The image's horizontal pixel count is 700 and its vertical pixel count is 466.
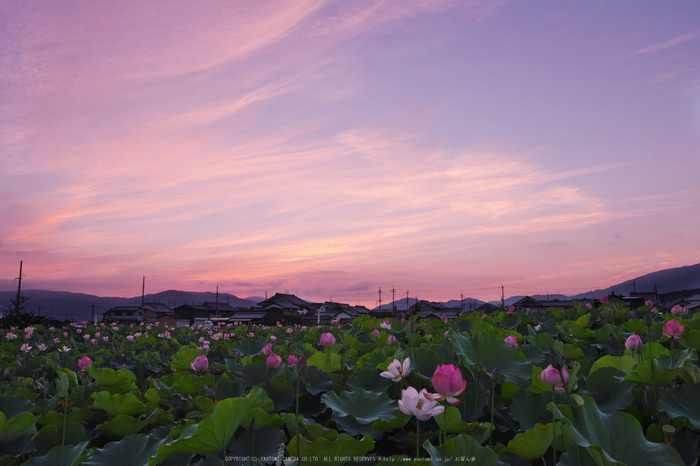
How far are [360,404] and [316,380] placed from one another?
1.27 feet

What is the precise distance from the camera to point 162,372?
4.12m

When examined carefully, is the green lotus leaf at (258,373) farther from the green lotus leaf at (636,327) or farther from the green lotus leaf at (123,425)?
the green lotus leaf at (636,327)

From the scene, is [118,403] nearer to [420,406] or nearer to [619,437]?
[420,406]

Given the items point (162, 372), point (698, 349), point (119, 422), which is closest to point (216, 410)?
point (119, 422)

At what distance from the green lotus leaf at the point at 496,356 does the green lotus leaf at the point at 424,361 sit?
0.46 ft

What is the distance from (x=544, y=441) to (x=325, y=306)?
67.4 m

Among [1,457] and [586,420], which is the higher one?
[586,420]

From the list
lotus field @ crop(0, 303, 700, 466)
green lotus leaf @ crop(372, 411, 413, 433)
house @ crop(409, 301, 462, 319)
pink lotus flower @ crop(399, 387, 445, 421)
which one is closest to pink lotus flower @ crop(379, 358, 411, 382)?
lotus field @ crop(0, 303, 700, 466)

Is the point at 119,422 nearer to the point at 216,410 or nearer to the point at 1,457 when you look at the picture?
the point at 1,457

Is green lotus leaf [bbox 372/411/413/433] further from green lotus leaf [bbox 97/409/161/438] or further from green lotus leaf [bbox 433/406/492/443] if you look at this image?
green lotus leaf [bbox 97/409/161/438]

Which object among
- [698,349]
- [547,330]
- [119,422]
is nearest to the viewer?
[119,422]

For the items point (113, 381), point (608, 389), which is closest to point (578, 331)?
point (608, 389)

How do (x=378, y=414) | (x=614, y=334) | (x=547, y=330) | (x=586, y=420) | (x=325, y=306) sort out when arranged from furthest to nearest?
(x=325, y=306), (x=547, y=330), (x=614, y=334), (x=378, y=414), (x=586, y=420)

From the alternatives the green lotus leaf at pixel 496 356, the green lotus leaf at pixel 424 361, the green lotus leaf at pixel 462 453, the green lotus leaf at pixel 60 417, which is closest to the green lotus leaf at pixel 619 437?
the green lotus leaf at pixel 462 453
